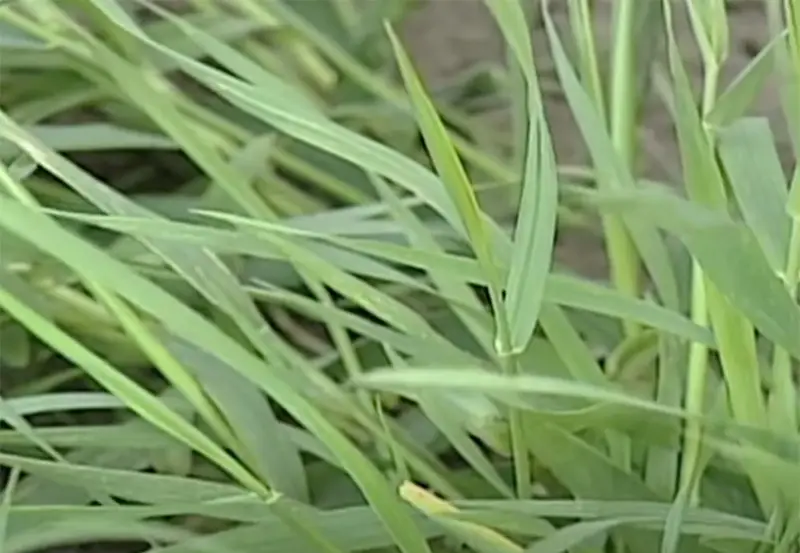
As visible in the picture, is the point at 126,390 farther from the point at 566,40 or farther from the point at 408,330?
the point at 566,40

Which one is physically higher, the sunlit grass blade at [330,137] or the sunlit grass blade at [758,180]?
the sunlit grass blade at [330,137]

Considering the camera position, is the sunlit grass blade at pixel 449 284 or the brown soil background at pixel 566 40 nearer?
the sunlit grass blade at pixel 449 284

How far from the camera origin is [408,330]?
34cm

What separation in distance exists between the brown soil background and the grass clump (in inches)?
3.3

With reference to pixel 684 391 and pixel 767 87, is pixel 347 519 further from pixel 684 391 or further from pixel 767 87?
pixel 767 87

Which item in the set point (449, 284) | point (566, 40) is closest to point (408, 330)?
point (449, 284)

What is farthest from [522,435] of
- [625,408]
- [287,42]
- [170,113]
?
[287,42]

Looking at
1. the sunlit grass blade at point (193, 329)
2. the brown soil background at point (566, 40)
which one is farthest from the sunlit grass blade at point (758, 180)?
the brown soil background at point (566, 40)

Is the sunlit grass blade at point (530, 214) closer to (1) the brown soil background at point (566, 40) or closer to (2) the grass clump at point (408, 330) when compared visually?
(2) the grass clump at point (408, 330)

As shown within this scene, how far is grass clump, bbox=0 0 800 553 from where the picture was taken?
0.95 feet

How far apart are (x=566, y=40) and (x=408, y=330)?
236 millimetres

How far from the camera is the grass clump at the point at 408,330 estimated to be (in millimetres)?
288

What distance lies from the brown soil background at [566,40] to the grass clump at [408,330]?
0.08m

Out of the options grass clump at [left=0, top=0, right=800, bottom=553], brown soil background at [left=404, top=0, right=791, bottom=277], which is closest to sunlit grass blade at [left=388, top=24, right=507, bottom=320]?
grass clump at [left=0, top=0, right=800, bottom=553]
